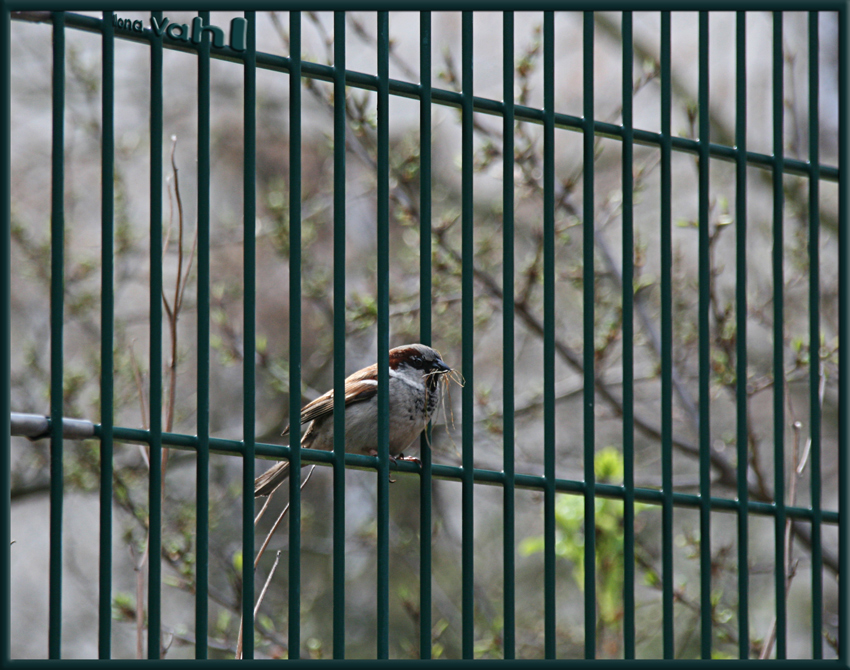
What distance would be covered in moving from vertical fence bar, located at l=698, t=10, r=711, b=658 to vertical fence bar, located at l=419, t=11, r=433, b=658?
1.02 metres

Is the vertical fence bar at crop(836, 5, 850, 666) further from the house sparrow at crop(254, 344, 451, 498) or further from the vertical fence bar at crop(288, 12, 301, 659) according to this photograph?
the vertical fence bar at crop(288, 12, 301, 659)

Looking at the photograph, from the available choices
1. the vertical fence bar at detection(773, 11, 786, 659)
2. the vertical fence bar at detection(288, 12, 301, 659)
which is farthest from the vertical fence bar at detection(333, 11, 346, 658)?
the vertical fence bar at detection(773, 11, 786, 659)

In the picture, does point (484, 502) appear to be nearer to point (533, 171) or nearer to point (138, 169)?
point (533, 171)

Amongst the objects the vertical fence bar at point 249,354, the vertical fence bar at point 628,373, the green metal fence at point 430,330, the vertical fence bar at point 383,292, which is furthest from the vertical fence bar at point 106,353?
the vertical fence bar at point 628,373

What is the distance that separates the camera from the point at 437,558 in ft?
31.6

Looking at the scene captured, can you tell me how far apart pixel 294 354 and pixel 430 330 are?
43 centimetres

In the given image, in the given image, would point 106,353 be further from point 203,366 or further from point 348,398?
point 348,398

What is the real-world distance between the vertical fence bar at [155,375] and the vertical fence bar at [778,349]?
2272 mm

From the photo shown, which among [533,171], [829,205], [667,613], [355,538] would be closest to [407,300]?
[533,171]

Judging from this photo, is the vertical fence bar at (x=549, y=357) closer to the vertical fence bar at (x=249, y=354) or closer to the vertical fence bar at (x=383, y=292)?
the vertical fence bar at (x=383, y=292)

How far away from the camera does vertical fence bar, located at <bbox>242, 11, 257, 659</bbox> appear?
10.5 ft

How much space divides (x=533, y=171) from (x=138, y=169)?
3.83m

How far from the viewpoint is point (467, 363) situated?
3.71 meters

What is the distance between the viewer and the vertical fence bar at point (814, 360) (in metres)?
4.35
